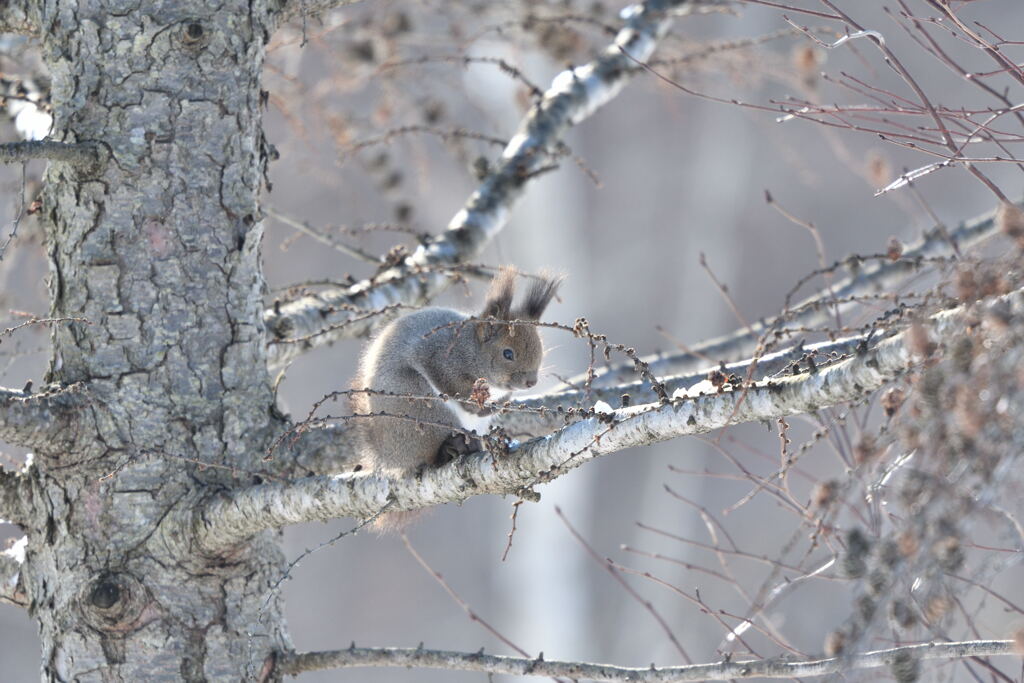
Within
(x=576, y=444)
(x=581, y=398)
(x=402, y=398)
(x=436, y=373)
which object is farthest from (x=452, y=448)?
(x=576, y=444)

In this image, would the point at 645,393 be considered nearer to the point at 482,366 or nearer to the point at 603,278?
the point at 482,366

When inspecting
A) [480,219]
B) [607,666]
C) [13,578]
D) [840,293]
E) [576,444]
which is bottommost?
[607,666]

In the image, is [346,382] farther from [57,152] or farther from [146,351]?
[57,152]

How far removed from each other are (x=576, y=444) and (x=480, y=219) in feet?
5.24

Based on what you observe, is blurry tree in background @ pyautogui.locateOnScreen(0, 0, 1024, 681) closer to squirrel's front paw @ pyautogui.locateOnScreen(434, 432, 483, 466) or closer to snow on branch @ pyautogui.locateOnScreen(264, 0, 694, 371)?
snow on branch @ pyautogui.locateOnScreen(264, 0, 694, 371)

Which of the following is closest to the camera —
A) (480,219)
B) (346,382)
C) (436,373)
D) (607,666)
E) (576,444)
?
(576,444)

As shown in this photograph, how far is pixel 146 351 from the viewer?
91.7 inches

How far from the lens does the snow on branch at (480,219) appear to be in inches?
110

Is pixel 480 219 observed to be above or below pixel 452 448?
above

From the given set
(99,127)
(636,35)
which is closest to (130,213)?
(99,127)

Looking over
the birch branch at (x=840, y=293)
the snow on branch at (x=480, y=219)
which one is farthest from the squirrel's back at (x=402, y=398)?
the birch branch at (x=840, y=293)

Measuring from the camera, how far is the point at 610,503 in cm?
1204

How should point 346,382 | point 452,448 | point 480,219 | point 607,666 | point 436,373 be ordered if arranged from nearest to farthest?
1. point 607,666
2. point 452,448
3. point 436,373
4. point 346,382
5. point 480,219

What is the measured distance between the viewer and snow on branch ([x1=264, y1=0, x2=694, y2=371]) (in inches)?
110
